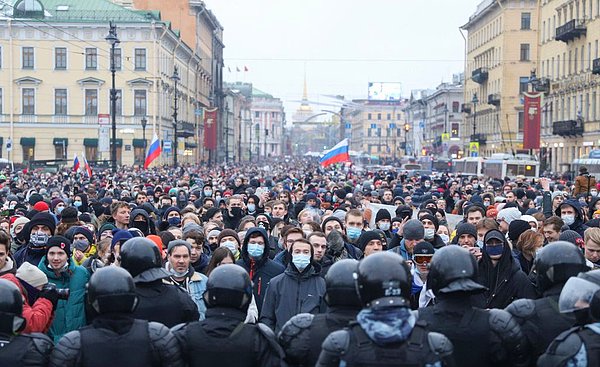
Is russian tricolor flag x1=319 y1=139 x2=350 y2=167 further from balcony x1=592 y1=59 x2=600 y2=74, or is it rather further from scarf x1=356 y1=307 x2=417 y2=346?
scarf x1=356 y1=307 x2=417 y2=346

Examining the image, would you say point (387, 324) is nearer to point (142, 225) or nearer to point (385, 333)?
point (385, 333)

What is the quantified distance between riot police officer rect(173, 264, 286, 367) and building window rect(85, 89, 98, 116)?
71.3 metres

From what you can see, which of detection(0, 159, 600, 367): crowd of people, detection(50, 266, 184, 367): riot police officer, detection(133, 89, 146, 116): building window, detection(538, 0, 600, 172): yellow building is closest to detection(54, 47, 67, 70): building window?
detection(133, 89, 146, 116): building window

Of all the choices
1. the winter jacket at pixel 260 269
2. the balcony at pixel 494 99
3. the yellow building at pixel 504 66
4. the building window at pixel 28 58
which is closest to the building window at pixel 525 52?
the yellow building at pixel 504 66

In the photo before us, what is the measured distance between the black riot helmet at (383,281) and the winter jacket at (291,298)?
3029mm

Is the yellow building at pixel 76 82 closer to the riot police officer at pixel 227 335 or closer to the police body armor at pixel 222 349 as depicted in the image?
the riot police officer at pixel 227 335

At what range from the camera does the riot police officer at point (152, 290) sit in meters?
6.20

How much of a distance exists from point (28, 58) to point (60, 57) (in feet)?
7.28

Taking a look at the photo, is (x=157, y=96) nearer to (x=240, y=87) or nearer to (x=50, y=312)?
(x=50, y=312)

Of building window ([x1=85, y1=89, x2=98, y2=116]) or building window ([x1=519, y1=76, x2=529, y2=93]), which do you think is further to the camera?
building window ([x1=519, y1=76, x2=529, y2=93])

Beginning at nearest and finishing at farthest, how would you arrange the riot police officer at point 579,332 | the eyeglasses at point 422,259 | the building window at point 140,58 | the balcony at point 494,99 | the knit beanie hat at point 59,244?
1. the riot police officer at point 579,332
2. the knit beanie hat at point 59,244
3. the eyeglasses at point 422,259
4. the building window at point 140,58
5. the balcony at point 494,99

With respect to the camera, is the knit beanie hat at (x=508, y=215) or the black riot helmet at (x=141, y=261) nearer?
the black riot helmet at (x=141, y=261)

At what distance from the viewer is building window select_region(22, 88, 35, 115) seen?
245 ft

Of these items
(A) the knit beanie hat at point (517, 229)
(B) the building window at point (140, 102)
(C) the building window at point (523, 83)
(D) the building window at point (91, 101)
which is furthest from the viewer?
(C) the building window at point (523, 83)
